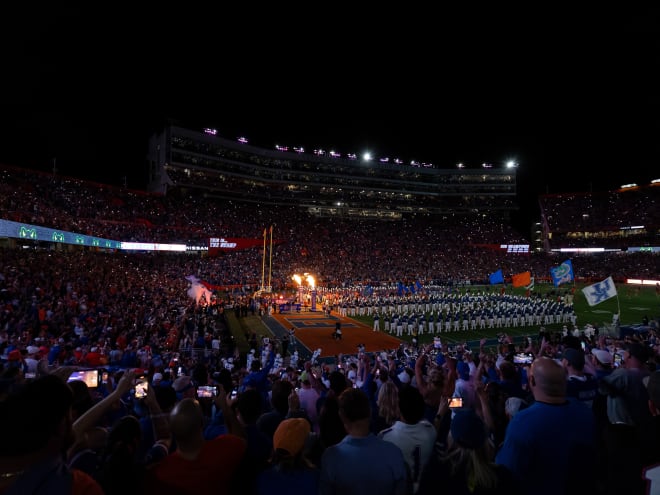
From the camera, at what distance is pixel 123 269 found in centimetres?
3086

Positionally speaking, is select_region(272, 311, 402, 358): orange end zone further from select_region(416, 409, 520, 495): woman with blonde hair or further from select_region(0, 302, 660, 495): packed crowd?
select_region(416, 409, 520, 495): woman with blonde hair

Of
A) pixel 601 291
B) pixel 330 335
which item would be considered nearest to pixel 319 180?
pixel 330 335

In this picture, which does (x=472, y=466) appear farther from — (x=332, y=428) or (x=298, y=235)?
(x=298, y=235)

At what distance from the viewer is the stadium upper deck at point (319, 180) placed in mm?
53062

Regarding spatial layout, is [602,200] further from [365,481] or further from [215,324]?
[365,481]

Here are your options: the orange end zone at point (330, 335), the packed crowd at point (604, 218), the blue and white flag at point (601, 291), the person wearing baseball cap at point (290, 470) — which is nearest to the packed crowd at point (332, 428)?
the person wearing baseball cap at point (290, 470)

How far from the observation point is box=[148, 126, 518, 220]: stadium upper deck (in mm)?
53062

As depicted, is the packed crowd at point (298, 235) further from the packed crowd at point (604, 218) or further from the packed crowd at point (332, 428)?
the packed crowd at point (332, 428)

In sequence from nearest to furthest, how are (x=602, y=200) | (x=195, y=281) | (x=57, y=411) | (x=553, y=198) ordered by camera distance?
(x=57, y=411) < (x=195, y=281) < (x=602, y=200) < (x=553, y=198)

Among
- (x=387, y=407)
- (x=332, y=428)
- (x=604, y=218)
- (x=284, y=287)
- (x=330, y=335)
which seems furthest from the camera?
(x=604, y=218)

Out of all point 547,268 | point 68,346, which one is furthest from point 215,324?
point 547,268

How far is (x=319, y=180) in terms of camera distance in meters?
67.1

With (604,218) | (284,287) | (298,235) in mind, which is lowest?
(284,287)

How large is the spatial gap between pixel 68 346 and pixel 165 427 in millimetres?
9640
